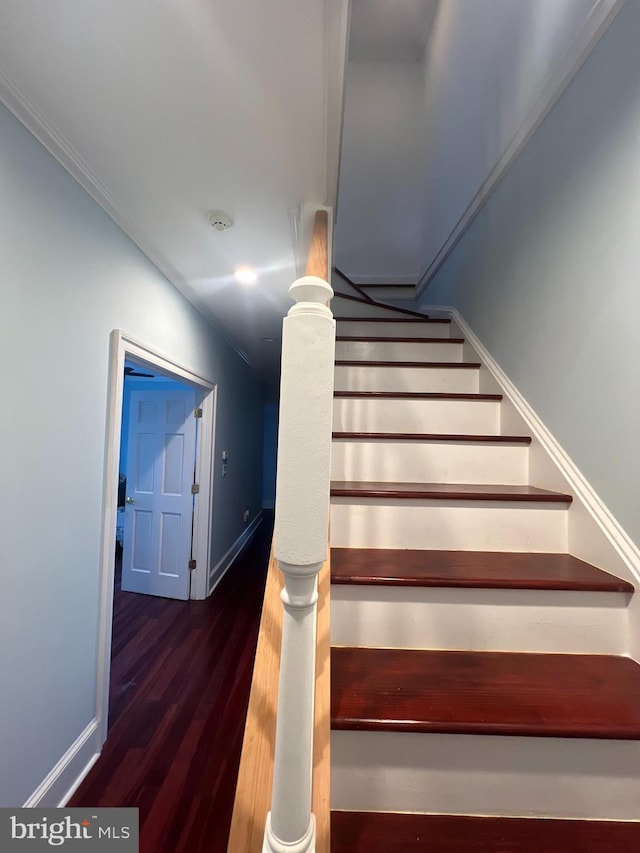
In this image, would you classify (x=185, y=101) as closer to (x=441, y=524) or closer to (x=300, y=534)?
(x=300, y=534)

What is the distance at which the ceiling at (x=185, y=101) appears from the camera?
94cm

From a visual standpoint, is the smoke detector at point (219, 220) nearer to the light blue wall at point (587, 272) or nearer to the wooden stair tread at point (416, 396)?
the wooden stair tread at point (416, 396)

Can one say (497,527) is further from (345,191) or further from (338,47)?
(345,191)

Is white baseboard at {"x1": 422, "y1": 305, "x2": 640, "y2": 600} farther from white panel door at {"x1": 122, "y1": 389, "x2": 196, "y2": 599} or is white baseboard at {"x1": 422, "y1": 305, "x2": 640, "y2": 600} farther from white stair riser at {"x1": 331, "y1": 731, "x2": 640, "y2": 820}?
white panel door at {"x1": 122, "y1": 389, "x2": 196, "y2": 599}

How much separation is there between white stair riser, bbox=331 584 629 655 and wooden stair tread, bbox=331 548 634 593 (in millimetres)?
26

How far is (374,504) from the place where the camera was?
1.32m

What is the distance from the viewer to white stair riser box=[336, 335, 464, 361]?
239 centimetres

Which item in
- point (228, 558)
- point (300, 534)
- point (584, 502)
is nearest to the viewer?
point (300, 534)

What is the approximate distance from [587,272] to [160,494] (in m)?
3.38

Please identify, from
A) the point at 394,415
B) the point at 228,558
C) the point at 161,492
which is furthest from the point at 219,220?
the point at 228,558

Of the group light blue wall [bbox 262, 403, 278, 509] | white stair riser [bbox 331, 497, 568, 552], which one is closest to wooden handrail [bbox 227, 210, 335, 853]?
white stair riser [bbox 331, 497, 568, 552]

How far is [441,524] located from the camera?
1.32 m

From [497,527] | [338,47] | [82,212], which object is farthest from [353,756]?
[82,212]

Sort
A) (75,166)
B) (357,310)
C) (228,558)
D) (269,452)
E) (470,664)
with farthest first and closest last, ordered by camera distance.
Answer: (269,452) < (228,558) < (357,310) < (75,166) < (470,664)
